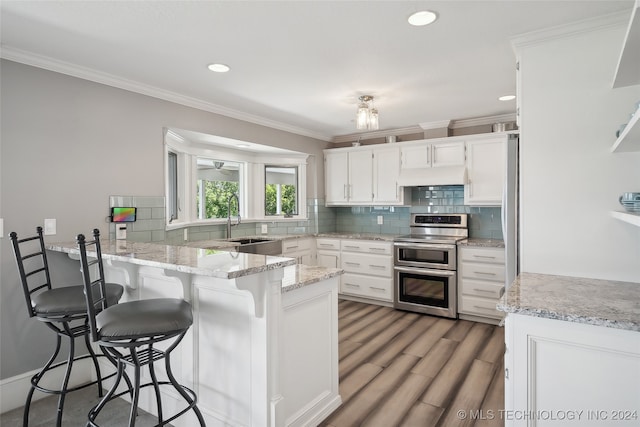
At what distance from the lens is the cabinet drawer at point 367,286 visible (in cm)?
443

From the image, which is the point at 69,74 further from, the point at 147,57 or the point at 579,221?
the point at 579,221

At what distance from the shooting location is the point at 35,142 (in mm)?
2424

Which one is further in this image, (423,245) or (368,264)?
(368,264)

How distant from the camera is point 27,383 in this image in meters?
2.37

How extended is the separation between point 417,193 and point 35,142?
412 centimetres

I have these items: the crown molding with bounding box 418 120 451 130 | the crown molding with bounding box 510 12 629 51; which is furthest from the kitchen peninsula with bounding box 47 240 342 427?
the crown molding with bounding box 418 120 451 130

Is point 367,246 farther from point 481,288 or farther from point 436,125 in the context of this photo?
point 436,125

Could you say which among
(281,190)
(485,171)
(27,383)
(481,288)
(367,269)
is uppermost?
(485,171)

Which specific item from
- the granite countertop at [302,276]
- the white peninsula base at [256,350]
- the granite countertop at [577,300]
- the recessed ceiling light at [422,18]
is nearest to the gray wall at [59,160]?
the white peninsula base at [256,350]

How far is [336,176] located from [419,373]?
315 cm

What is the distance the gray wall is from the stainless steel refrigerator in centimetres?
284

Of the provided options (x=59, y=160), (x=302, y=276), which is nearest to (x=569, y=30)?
(x=302, y=276)

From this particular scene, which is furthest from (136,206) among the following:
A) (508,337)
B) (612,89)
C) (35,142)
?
(612,89)

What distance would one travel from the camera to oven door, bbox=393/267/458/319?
13.0 feet
